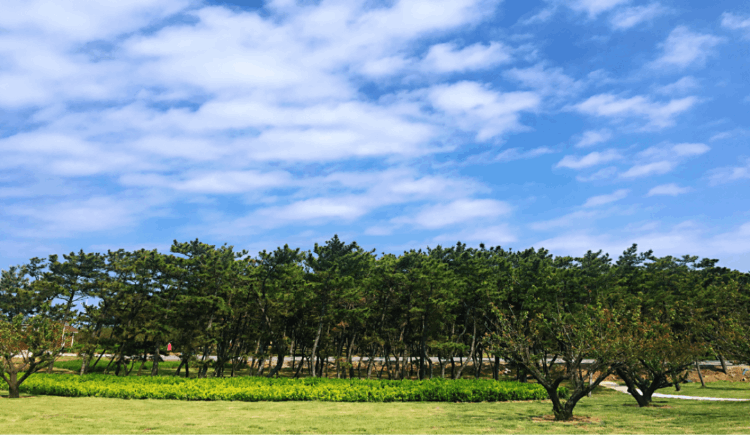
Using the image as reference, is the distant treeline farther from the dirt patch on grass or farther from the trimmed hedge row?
the dirt patch on grass

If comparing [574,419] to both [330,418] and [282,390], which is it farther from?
[282,390]

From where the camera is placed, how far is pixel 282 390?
21.5 metres

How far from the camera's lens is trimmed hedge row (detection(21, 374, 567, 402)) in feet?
69.4

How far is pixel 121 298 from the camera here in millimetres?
33094

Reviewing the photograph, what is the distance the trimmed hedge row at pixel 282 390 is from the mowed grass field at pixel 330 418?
3.67ft

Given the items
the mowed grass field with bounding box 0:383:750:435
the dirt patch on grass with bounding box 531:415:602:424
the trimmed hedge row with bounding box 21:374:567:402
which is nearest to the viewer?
the mowed grass field with bounding box 0:383:750:435

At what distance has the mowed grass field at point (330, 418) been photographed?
41.9 ft

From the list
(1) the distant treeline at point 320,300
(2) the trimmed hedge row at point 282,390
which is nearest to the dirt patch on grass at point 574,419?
(2) the trimmed hedge row at point 282,390

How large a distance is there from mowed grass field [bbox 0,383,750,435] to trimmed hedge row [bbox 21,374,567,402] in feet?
3.67

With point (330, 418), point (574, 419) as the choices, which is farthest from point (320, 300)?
point (574, 419)

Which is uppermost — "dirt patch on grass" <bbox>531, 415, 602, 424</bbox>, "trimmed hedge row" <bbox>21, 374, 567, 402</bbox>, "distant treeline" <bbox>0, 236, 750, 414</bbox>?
"distant treeline" <bbox>0, 236, 750, 414</bbox>

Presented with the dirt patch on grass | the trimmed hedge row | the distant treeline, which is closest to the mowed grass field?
the dirt patch on grass

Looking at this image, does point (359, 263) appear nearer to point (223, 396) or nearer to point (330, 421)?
point (223, 396)

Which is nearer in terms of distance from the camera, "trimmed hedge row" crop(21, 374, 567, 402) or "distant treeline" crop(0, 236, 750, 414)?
"trimmed hedge row" crop(21, 374, 567, 402)
